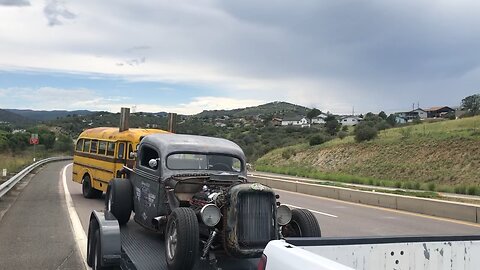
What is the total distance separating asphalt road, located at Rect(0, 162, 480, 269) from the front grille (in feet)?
11.6

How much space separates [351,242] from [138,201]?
5191 mm

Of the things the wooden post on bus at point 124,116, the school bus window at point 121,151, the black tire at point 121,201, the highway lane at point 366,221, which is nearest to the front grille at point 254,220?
the black tire at point 121,201

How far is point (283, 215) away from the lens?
629 centimetres

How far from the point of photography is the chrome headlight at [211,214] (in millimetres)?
5844

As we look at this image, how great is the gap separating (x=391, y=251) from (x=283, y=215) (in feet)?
8.65

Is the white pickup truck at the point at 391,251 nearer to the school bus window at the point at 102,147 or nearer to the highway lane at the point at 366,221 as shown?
the highway lane at the point at 366,221

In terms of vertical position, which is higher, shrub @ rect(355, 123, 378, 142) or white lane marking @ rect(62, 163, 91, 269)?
shrub @ rect(355, 123, 378, 142)

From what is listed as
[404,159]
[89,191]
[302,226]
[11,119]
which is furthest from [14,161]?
[11,119]

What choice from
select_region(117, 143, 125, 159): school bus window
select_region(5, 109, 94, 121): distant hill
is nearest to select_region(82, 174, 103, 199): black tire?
select_region(117, 143, 125, 159): school bus window

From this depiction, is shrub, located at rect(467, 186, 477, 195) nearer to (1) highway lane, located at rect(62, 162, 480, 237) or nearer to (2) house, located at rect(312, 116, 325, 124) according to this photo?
(1) highway lane, located at rect(62, 162, 480, 237)

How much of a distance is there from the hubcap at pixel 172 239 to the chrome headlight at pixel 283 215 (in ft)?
4.04

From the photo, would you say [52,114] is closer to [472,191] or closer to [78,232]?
[472,191]

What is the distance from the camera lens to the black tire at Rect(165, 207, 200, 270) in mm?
5574

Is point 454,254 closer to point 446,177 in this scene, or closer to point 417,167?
point 446,177
